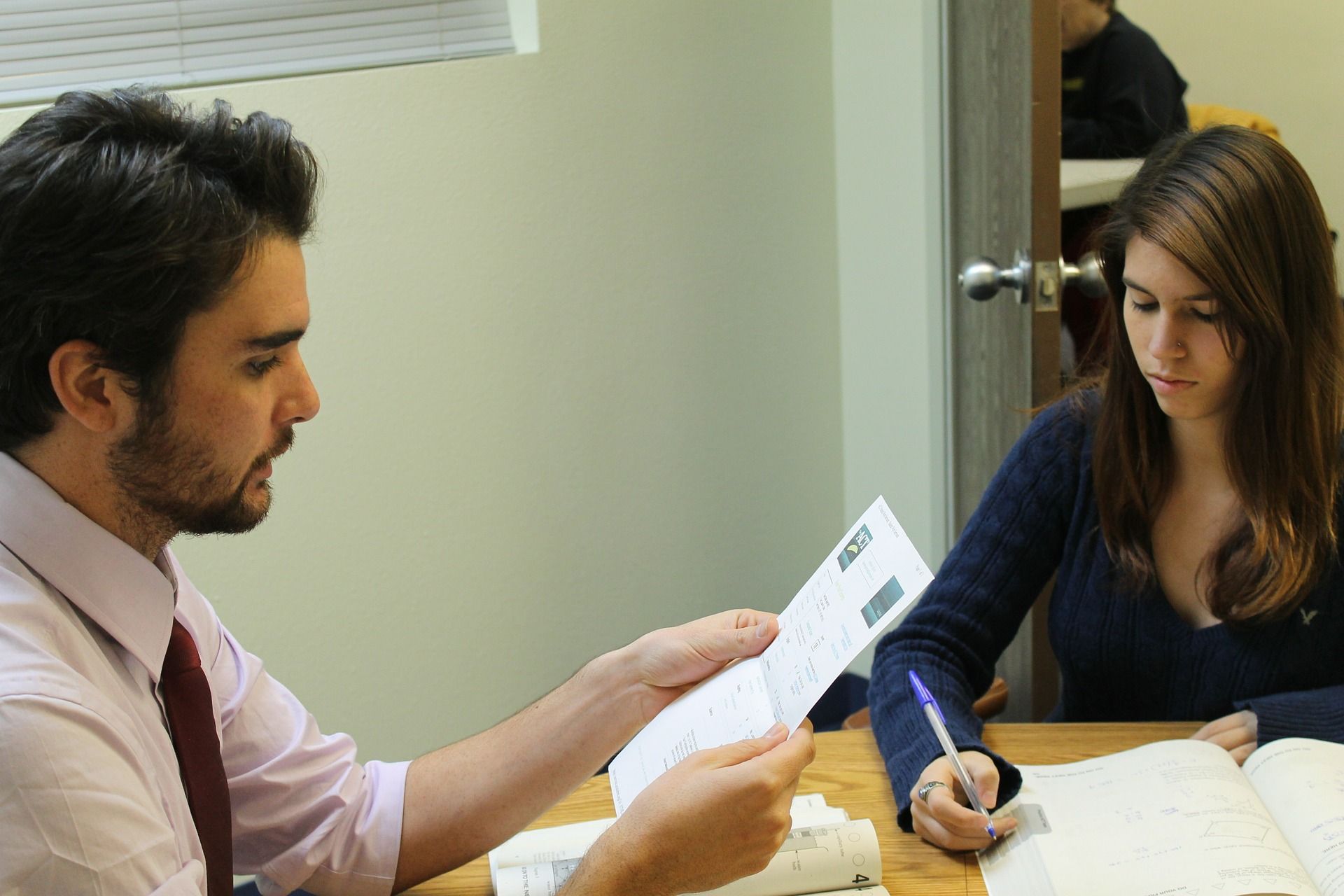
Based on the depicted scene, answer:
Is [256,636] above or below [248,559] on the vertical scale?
below

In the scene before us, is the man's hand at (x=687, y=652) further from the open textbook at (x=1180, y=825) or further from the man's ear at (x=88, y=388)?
the man's ear at (x=88, y=388)

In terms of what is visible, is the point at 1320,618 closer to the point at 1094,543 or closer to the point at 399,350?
the point at 1094,543

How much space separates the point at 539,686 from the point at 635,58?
3.92 ft

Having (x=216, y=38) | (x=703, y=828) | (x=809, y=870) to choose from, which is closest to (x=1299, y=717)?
(x=809, y=870)

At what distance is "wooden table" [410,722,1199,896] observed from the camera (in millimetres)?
1089

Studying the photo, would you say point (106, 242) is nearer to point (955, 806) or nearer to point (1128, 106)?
point (955, 806)

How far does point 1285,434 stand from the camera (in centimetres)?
139

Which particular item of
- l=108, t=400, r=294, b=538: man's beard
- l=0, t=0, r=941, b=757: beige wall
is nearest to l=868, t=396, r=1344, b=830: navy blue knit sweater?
l=108, t=400, r=294, b=538: man's beard

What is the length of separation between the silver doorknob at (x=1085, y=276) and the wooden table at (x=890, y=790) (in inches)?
26.2

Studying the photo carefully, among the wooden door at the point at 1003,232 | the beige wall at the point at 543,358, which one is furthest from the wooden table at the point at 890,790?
the beige wall at the point at 543,358

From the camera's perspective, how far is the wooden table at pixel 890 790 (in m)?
1.09

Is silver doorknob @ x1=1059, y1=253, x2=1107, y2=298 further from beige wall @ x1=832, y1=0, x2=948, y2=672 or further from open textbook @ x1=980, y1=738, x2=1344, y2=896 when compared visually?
open textbook @ x1=980, y1=738, x2=1344, y2=896

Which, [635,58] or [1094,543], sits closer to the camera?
[1094,543]

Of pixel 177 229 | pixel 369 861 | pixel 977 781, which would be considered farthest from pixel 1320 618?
pixel 177 229
